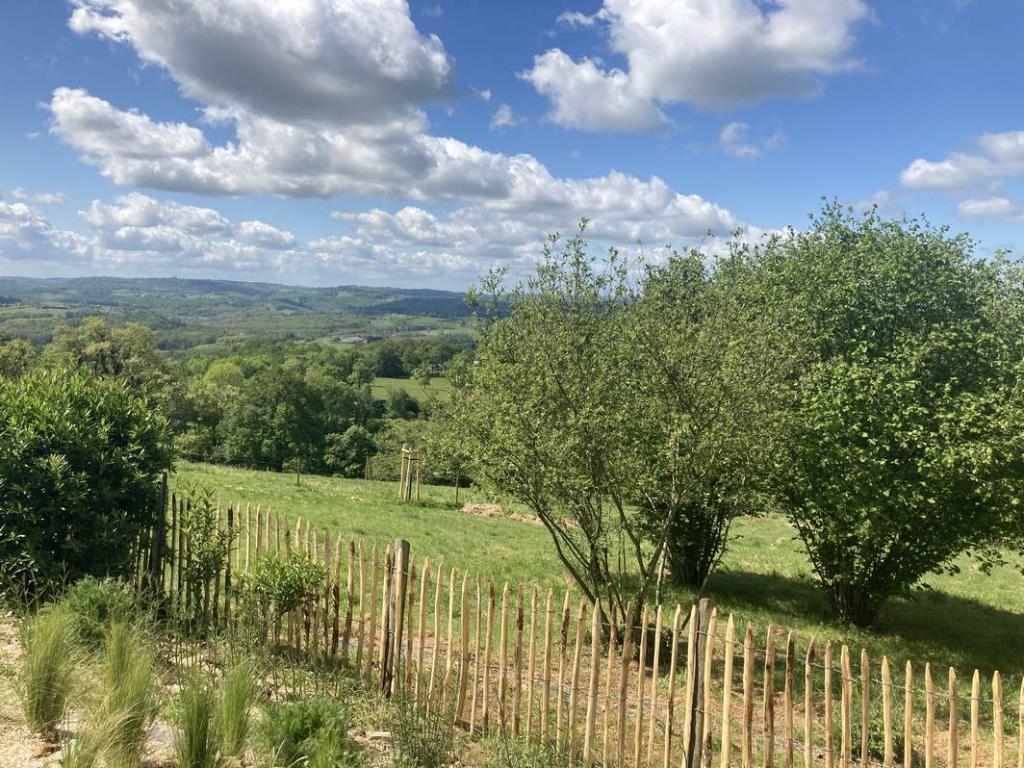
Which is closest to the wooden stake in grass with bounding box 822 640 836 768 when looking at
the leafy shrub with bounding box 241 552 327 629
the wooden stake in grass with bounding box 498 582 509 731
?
the wooden stake in grass with bounding box 498 582 509 731

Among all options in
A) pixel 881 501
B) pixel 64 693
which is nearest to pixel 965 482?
pixel 881 501

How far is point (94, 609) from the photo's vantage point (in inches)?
253

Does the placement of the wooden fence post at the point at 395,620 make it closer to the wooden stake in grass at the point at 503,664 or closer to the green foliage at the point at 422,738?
the green foliage at the point at 422,738

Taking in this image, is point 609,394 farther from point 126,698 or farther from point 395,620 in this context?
point 126,698

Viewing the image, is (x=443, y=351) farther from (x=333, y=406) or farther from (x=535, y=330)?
(x=535, y=330)

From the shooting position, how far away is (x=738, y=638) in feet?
37.5

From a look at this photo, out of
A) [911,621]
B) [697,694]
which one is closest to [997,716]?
[697,694]

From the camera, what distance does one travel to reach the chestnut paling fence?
5020mm

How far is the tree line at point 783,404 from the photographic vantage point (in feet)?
29.4

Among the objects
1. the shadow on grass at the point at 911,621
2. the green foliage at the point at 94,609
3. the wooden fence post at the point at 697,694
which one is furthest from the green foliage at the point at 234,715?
the shadow on grass at the point at 911,621

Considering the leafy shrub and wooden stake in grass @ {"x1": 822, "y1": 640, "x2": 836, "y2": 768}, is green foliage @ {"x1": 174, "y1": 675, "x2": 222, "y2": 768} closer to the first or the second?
the leafy shrub

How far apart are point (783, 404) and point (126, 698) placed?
8864mm

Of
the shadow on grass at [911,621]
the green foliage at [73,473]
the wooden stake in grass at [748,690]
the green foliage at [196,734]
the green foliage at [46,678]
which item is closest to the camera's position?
the green foliage at [196,734]

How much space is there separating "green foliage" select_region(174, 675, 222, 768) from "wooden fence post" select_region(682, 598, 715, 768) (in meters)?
3.48
